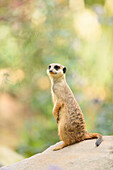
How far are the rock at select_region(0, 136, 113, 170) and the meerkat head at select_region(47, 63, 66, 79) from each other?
0.53m

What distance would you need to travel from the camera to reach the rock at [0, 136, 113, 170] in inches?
69.9

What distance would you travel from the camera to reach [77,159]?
1862mm

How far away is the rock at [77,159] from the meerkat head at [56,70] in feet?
1.73

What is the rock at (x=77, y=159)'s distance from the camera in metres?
1.77

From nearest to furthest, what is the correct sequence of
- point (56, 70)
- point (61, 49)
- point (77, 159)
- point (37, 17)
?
point (77, 159), point (56, 70), point (37, 17), point (61, 49)

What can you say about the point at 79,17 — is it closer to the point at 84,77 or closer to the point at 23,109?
the point at 84,77

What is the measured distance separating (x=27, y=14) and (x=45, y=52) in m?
0.55

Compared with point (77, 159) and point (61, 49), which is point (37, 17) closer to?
point (61, 49)

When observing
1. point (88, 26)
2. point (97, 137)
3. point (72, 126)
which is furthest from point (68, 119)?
point (88, 26)

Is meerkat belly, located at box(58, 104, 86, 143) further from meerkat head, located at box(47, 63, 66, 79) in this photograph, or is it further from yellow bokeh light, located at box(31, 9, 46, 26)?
yellow bokeh light, located at box(31, 9, 46, 26)

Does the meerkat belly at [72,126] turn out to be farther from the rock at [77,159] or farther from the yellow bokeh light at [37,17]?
the yellow bokeh light at [37,17]

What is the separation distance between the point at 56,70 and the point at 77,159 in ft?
2.26

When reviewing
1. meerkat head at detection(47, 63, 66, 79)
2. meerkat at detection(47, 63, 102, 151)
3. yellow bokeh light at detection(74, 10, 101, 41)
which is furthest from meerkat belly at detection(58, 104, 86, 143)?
yellow bokeh light at detection(74, 10, 101, 41)

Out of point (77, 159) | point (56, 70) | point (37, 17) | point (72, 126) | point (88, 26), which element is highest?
point (37, 17)
